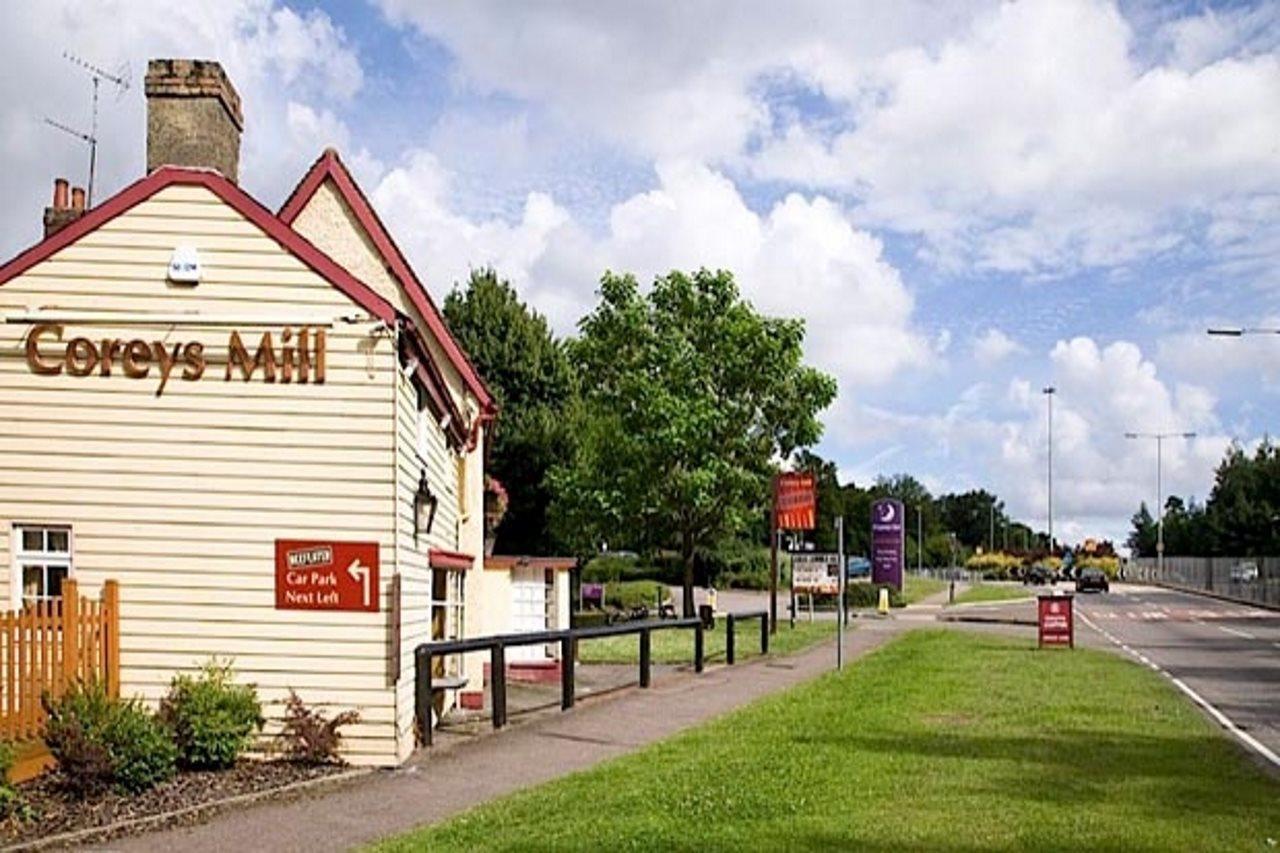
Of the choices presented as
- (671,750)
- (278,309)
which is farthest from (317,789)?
(278,309)

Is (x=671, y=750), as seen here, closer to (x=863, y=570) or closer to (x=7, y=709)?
(x=7, y=709)

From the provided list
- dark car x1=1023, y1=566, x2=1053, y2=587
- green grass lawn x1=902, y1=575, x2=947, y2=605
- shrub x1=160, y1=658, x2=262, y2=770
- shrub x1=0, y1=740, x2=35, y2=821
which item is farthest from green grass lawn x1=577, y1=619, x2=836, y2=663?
dark car x1=1023, y1=566, x2=1053, y2=587

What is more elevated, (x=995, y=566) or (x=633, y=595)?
(x=633, y=595)

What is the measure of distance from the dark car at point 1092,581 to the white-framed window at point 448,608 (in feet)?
220

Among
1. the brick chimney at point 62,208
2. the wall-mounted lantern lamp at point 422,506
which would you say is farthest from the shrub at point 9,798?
the brick chimney at point 62,208

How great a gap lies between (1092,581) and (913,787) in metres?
73.6

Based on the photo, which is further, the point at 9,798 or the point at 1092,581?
the point at 1092,581

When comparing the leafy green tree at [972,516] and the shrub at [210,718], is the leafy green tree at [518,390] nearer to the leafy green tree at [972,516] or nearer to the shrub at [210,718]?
the shrub at [210,718]

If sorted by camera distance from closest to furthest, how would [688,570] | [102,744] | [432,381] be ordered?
[102,744] → [432,381] → [688,570]

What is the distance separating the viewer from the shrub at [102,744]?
12172mm

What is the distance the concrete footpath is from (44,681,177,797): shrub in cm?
117

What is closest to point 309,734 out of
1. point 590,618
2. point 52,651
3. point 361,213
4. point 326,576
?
point 326,576

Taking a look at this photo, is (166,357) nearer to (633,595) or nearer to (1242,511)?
(633,595)

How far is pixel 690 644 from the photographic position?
35125mm
